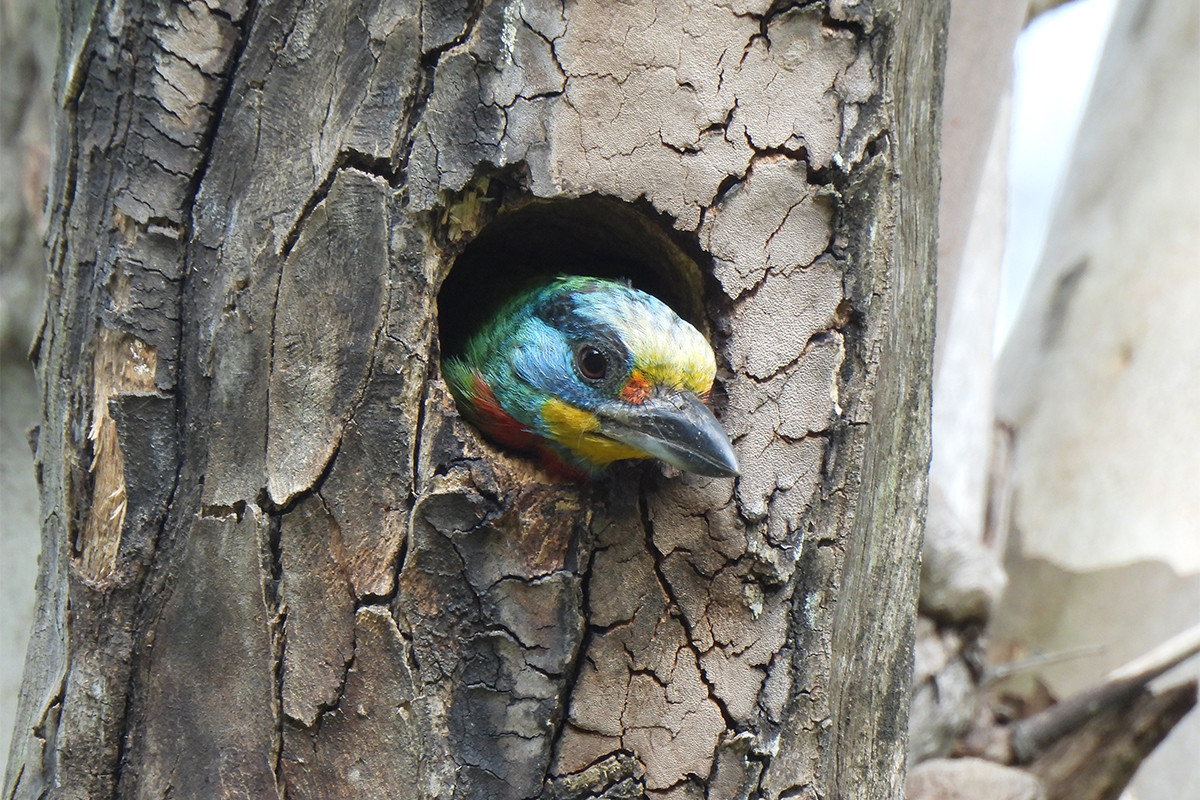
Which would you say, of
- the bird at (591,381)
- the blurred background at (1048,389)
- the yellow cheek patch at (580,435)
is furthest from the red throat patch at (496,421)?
the blurred background at (1048,389)

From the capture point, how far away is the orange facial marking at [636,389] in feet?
8.09

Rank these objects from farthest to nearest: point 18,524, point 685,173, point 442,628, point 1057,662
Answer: point 1057,662
point 18,524
point 685,173
point 442,628

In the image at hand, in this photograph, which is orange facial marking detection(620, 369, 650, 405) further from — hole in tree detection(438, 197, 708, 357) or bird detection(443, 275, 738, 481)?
hole in tree detection(438, 197, 708, 357)

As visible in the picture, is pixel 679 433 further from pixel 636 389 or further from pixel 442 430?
pixel 442 430

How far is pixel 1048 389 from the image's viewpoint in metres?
4.95

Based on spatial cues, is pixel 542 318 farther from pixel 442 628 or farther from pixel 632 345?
pixel 442 628

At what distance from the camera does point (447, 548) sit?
6.75ft

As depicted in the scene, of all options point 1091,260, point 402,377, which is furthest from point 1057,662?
point 402,377

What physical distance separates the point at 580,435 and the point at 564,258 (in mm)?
893

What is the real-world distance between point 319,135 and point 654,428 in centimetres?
97

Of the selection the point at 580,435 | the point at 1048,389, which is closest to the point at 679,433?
the point at 580,435

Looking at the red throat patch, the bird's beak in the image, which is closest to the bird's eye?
the bird's beak

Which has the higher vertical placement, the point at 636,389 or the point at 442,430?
the point at 636,389

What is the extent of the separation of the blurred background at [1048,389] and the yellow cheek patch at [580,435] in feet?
6.31
